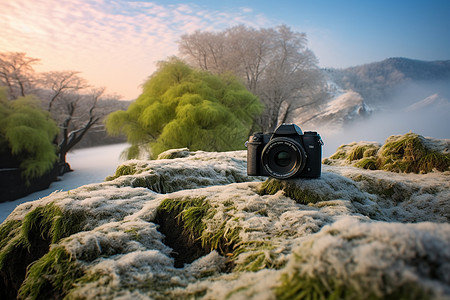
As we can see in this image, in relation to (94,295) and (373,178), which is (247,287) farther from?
(373,178)

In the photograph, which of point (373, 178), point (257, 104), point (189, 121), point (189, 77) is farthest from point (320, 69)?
point (373, 178)

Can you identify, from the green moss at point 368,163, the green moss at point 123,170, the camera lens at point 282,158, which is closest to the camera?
the camera lens at point 282,158

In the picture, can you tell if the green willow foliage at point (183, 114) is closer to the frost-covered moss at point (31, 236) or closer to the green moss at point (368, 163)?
the green moss at point (368, 163)

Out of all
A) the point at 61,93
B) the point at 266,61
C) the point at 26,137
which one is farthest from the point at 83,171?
the point at 266,61

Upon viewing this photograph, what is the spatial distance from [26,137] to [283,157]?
10.5m

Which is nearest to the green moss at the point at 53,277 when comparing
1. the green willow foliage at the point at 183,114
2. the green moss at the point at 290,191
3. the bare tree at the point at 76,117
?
the green moss at the point at 290,191

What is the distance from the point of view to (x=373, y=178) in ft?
6.78

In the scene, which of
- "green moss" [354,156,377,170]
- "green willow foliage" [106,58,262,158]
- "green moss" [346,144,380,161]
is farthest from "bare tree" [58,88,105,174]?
"green moss" [354,156,377,170]

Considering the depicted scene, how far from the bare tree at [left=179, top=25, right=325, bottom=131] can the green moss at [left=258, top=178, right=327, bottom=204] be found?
1559cm

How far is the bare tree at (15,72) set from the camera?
1274cm

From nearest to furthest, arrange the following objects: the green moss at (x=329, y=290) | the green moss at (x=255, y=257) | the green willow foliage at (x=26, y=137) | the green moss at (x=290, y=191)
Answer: the green moss at (x=329, y=290), the green moss at (x=255, y=257), the green moss at (x=290, y=191), the green willow foliage at (x=26, y=137)

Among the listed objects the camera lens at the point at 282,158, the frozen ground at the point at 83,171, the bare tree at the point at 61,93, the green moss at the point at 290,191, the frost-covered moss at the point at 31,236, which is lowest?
the frozen ground at the point at 83,171

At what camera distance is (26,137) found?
28.7 feet

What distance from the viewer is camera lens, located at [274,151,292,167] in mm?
1575
